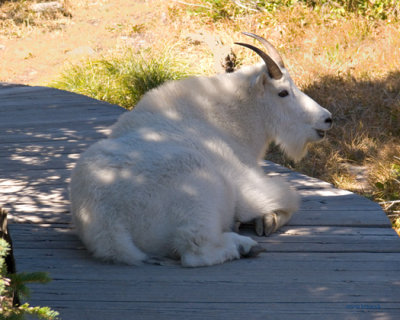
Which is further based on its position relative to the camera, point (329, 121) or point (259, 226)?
point (329, 121)

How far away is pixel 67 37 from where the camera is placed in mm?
16547

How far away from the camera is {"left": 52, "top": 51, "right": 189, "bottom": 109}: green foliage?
9.30 metres

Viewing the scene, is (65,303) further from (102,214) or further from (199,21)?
(199,21)

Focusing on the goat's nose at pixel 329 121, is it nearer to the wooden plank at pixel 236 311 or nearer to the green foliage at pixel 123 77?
the wooden plank at pixel 236 311

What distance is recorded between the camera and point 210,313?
9.29ft

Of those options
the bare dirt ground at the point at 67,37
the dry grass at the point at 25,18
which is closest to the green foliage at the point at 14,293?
the bare dirt ground at the point at 67,37

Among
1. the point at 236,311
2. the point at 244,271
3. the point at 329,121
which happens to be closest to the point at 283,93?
the point at 329,121

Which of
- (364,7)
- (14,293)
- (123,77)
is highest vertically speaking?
(364,7)

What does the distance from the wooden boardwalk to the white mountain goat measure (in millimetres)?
159

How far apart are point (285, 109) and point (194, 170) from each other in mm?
1293

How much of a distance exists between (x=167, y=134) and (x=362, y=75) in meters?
5.26

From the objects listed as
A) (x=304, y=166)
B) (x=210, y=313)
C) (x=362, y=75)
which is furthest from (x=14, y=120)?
(x=210, y=313)

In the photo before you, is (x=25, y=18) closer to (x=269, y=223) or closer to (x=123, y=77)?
(x=123, y=77)

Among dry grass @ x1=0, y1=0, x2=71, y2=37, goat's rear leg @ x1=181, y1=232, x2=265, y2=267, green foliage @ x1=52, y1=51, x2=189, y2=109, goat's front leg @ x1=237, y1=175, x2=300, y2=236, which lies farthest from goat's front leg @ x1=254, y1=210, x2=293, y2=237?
dry grass @ x1=0, y1=0, x2=71, y2=37
